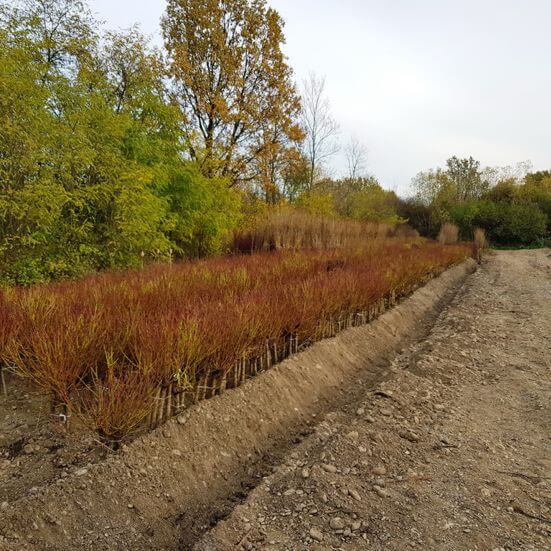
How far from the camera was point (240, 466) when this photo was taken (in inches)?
93.0

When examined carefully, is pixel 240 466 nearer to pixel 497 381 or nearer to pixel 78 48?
pixel 497 381

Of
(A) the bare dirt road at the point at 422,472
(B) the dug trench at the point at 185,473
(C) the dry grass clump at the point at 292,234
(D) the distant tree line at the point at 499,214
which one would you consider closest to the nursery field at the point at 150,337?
(B) the dug trench at the point at 185,473

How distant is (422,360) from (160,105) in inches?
367

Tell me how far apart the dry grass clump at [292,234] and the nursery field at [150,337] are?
6060mm

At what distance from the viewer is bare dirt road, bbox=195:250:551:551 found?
1.78 meters

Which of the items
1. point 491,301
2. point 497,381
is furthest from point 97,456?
point 491,301

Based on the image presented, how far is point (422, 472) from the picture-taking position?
2.26 metres

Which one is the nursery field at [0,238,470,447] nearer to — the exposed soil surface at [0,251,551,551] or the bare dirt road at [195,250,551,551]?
the exposed soil surface at [0,251,551,551]

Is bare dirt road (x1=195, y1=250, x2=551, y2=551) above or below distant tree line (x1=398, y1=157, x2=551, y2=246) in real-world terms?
below

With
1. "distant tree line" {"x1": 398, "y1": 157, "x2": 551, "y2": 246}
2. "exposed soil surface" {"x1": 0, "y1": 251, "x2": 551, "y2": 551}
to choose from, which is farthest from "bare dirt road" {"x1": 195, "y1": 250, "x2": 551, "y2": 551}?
"distant tree line" {"x1": 398, "y1": 157, "x2": 551, "y2": 246}

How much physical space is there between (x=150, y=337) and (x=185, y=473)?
91 centimetres

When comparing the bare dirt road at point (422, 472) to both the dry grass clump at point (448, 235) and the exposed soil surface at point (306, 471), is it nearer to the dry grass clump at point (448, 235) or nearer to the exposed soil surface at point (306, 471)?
the exposed soil surface at point (306, 471)

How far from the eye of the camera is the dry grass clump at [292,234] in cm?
1120

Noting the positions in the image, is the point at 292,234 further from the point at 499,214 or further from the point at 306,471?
the point at 499,214
